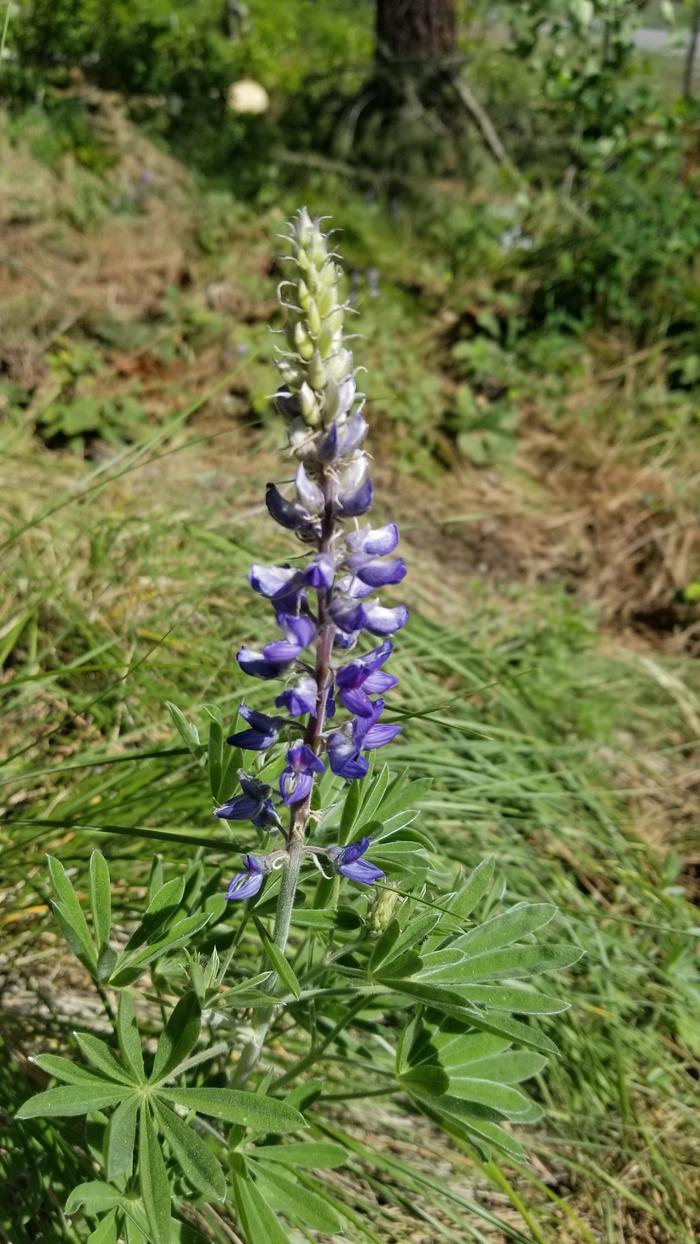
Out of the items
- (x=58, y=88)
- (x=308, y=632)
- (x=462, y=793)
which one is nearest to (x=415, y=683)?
(x=462, y=793)

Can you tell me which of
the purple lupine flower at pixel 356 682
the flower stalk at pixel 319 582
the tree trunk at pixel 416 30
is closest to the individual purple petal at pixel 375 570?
the flower stalk at pixel 319 582

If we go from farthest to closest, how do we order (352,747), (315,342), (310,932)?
(310,932) → (352,747) → (315,342)

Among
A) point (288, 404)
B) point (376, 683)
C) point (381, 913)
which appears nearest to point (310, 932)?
point (381, 913)

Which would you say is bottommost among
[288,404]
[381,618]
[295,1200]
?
[295,1200]

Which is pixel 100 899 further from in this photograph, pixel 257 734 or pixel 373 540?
pixel 373 540

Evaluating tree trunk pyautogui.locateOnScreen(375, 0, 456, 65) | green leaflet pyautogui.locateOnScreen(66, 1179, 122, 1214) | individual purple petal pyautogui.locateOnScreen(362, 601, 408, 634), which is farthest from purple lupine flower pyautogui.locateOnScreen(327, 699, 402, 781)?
tree trunk pyautogui.locateOnScreen(375, 0, 456, 65)

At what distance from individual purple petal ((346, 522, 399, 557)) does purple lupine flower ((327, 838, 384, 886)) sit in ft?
1.32

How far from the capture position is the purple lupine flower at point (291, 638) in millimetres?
1343

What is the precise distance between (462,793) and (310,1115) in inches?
31.4

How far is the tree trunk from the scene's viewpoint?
697 centimetres

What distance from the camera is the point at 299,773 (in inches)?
55.7

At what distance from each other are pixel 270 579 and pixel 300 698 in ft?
0.51

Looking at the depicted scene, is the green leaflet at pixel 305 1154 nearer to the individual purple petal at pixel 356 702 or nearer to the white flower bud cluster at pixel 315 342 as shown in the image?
the individual purple petal at pixel 356 702

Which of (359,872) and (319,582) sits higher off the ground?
Result: (319,582)
